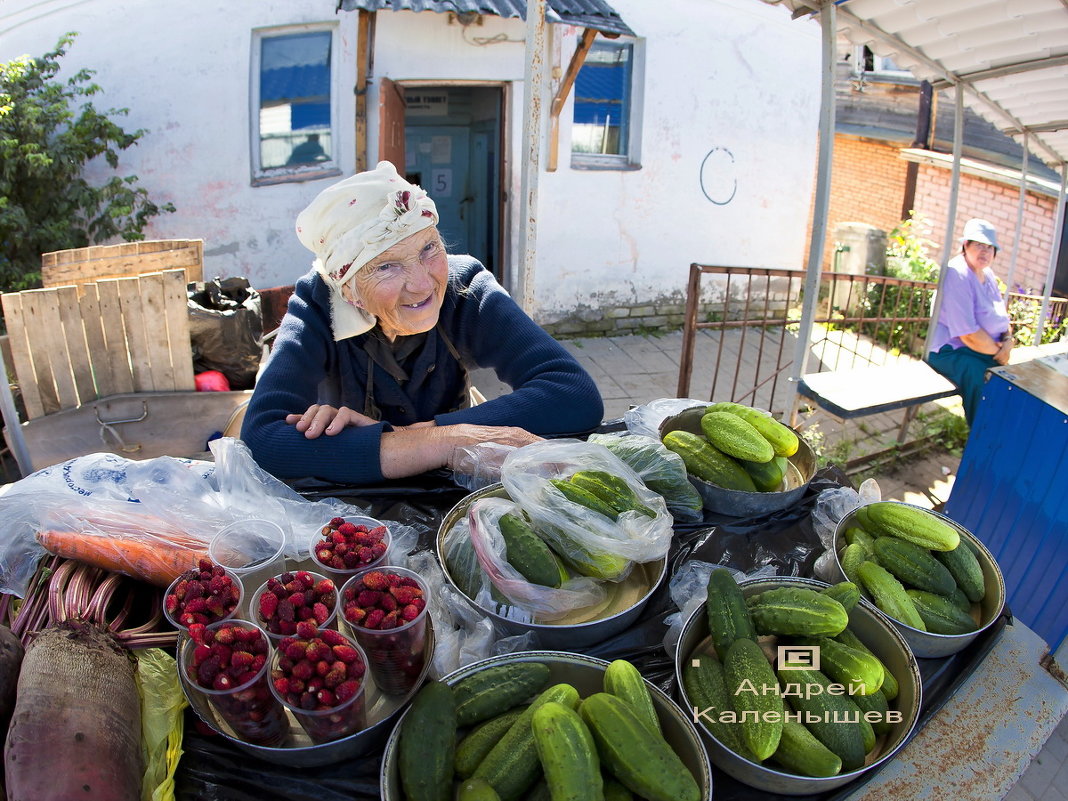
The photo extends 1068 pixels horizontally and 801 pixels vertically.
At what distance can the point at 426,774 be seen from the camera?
1.07 metres

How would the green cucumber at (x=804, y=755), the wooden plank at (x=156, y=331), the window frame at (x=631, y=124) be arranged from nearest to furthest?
the green cucumber at (x=804, y=755)
the wooden plank at (x=156, y=331)
the window frame at (x=631, y=124)

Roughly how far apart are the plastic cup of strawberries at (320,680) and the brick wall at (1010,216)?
10.8 meters

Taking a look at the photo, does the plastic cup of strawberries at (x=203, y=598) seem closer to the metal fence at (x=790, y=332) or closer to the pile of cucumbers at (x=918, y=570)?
the pile of cucumbers at (x=918, y=570)

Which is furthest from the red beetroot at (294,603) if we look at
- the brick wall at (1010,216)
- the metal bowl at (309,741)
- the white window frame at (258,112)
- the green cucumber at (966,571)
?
the brick wall at (1010,216)

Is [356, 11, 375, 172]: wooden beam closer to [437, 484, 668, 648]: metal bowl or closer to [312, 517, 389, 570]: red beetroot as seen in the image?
[437, 484, 668, 648]: metal bowl

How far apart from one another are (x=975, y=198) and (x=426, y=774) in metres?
12.8

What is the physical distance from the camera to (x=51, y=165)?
5.94m

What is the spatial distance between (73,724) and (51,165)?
21.6 feet

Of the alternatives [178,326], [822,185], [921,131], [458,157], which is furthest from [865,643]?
[921,131]

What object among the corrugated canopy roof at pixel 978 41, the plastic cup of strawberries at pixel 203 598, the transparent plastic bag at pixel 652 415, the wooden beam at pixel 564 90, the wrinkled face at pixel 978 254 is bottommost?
the plastic cup of strawberries at pixel 203 598

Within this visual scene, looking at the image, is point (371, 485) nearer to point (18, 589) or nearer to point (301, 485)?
point (301, 485)

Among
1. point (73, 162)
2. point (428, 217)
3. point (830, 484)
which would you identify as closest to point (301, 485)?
point (428, 217)

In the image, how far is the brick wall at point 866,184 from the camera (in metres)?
12.4

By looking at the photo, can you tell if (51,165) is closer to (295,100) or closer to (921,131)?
(295,100)
